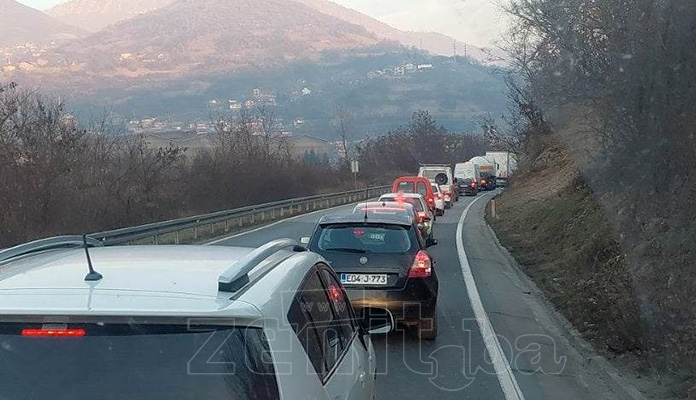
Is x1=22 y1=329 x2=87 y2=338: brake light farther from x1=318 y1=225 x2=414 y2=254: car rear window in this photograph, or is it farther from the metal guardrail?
the metal guardrail

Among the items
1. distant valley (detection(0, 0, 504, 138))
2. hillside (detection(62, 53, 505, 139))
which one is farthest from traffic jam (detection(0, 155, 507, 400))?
hillside (detection(62, 53, 505, 139))

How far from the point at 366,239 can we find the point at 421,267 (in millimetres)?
769

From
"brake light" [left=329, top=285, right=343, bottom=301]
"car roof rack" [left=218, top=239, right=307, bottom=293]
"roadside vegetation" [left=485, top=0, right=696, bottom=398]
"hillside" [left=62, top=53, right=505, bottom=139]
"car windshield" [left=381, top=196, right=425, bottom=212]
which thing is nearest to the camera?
"car roof rack" [left=218, top=239, right=307, bottom=293]

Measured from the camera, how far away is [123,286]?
3.00 m

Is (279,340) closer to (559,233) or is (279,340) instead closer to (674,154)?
(674,154)

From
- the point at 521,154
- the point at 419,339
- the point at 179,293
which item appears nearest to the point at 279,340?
the point at 179,293

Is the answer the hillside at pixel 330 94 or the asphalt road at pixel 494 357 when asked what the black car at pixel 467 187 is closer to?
the hillside at pixel 330 94

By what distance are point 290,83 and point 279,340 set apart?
156m

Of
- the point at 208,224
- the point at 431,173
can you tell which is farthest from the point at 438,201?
Answer: the point at 208,224

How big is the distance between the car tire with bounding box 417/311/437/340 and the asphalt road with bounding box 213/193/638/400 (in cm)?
9

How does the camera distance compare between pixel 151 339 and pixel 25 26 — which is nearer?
pixel 151 339

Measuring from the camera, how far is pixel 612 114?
1362 cm

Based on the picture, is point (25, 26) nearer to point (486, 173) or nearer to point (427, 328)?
point (486, 173)

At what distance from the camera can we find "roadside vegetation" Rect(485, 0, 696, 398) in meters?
8.75
